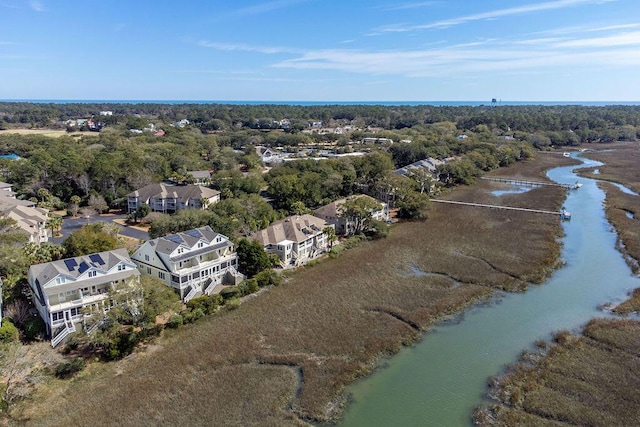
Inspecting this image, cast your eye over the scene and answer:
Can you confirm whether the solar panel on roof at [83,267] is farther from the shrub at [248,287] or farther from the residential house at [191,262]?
the shrub at [248,287]

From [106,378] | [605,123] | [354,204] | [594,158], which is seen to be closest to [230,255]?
[106,378]

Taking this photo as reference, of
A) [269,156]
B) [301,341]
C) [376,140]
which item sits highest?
[376,140]

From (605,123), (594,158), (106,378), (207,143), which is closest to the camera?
(106,378)

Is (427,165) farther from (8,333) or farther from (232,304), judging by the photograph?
(8,333)

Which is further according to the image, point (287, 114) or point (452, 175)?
point (287, 114)

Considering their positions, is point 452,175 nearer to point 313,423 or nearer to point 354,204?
point 354,204

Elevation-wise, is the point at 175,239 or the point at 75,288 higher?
the point at 175,239

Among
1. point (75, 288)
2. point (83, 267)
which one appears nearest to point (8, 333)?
point (75, 288)

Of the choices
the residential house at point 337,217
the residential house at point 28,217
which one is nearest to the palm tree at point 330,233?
the residential house at point 337,217
